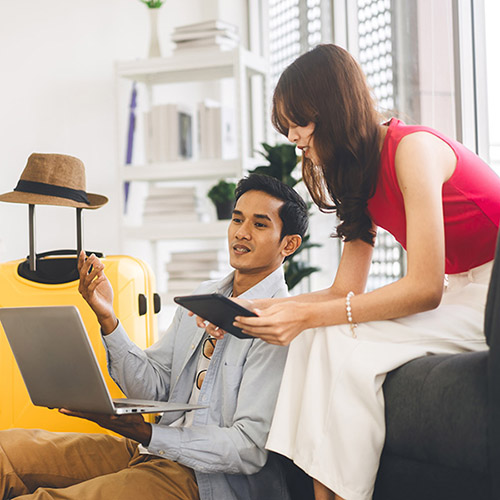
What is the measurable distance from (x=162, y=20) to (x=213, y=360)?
9.32 feet

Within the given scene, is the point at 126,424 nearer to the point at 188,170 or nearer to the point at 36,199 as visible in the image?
the point at 36,199

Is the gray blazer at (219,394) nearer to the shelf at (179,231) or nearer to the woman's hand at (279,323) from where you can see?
the woman's hand at (279,323)

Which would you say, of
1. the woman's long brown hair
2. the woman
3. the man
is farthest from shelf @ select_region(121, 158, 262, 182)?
the woman's long brown hair

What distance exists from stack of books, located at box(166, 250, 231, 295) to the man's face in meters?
1.70

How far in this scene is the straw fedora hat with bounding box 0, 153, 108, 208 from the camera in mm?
2164

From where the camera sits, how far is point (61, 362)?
140 cm

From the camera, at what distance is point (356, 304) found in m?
1.34

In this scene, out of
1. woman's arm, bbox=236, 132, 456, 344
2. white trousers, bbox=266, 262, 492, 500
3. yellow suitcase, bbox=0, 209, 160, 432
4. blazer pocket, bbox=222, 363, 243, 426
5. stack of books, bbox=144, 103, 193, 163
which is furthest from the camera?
stack of books, bbox=144, 103, 193, 163

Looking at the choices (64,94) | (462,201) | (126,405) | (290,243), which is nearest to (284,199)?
(290,243)

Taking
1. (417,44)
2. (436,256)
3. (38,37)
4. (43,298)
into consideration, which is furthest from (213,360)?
(38,37)

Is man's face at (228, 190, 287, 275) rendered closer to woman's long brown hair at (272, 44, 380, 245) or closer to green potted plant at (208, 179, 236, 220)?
woman's long brown hair at (272, 44, 380, 245)

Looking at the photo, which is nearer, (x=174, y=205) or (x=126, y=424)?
(x=126, y=424)

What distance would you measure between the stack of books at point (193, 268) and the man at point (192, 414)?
1.63m

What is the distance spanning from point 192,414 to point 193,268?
194cm
